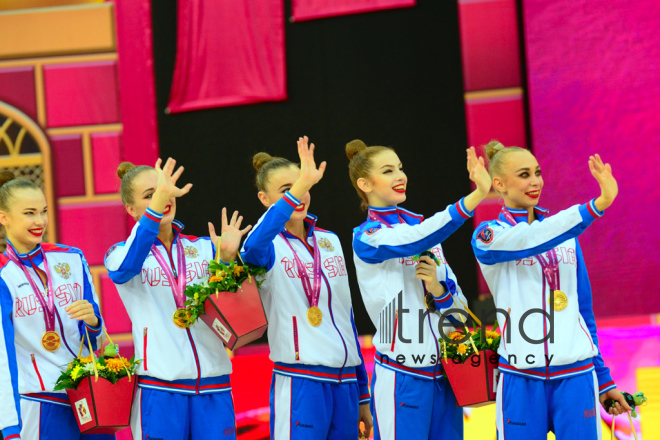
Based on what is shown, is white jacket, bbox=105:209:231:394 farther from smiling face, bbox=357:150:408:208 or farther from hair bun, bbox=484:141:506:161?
hair bun, bbox=484:141:506:161

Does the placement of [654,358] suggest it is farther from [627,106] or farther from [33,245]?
[33,245]

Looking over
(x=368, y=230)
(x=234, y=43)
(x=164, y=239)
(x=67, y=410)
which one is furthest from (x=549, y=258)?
(x=234, y=43)

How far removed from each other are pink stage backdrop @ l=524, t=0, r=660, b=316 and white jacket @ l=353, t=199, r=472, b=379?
2156 millimetres

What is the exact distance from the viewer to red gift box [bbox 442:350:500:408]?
279 centimetres

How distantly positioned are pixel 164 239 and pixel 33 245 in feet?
1.85

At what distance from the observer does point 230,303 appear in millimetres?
2766

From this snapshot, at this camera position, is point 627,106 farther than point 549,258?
Yes

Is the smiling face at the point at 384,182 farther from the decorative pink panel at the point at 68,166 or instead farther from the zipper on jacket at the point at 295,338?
the decorative pink panel at the point at 68,166

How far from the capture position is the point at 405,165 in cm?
499

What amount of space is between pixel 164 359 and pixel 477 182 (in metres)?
1.39

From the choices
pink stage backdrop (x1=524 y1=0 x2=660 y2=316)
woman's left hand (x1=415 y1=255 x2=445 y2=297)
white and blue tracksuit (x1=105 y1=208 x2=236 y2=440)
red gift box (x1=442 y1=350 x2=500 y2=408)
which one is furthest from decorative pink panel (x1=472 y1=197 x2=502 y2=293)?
white and blue tracksuit (x1=105 y1=208 x2=236 y2=440)

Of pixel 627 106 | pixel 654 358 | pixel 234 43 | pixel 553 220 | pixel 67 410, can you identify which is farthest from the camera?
pixel 234 43

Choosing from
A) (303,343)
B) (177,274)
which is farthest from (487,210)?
(177,274)

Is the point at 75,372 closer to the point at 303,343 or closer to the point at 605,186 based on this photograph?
the point at 303,343
